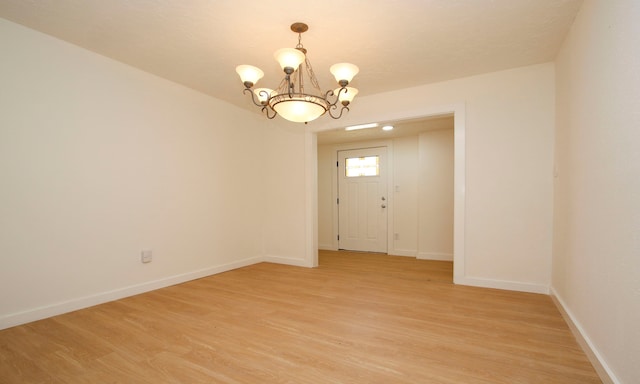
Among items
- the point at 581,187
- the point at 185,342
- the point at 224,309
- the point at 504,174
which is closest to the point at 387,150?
the point at 504,174

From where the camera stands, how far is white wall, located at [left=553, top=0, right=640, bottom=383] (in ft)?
4.43

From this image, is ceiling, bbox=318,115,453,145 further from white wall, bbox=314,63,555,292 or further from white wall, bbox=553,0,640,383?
white wall, bbox=553,0,640,383

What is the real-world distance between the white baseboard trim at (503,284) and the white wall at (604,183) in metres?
0.60

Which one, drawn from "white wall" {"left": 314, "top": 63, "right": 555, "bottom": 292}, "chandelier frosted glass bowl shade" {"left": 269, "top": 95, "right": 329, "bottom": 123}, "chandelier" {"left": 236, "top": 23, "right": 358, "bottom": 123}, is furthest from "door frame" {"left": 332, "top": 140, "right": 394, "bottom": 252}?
"chandelier frosted glass bowl shade" {"left": 269, "top": 95, "right": 329, "bottom": 123}

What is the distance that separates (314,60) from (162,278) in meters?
3.03

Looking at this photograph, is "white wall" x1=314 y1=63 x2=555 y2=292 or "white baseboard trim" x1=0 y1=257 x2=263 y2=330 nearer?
"white baseboard trim" x1=0 y1=257 x2=263 y2=330

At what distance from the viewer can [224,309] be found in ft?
8.76

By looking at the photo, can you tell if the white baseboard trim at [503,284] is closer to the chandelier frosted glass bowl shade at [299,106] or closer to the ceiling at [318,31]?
the ceiling at [318,31]

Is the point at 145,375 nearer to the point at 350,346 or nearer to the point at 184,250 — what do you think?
the point at 350,346

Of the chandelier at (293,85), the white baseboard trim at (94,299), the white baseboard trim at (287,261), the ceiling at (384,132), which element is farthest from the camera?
the ceiling at (384,132)

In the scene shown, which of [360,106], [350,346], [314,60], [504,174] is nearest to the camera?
[350,346]

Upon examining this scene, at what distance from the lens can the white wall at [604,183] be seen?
1.35 meters

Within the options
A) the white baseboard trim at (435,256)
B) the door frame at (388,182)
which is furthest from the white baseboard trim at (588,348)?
the door frame at (388,182)

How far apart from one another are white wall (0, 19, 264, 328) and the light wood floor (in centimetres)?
30
